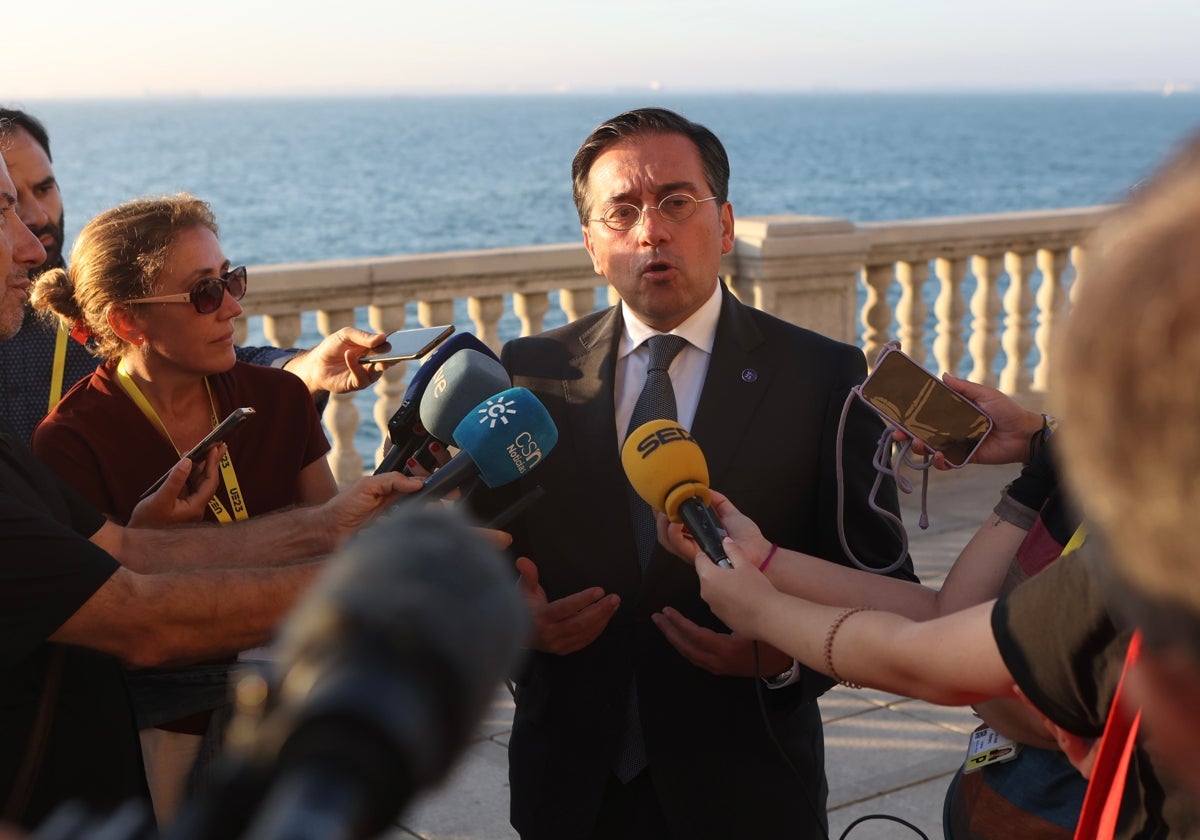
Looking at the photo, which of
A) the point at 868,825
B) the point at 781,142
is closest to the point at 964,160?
the point at 781,142

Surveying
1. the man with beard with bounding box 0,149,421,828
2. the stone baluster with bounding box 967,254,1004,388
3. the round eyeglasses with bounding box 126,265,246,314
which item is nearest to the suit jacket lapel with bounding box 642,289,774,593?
the man with beard with bounding box 0,149,421,828

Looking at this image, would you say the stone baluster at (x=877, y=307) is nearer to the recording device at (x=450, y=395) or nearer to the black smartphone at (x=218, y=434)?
the recording device at (x=450, y=395)

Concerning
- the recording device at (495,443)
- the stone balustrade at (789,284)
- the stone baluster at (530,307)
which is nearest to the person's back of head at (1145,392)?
the recording device at (495,443)

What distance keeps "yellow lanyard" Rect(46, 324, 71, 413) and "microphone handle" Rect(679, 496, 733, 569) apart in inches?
88.7

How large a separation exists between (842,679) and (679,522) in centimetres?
51

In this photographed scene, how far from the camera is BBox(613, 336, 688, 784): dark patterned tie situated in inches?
119

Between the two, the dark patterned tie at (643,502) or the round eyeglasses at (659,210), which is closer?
the dark patterned tie at (643,502)

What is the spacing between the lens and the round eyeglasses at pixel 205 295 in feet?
11.3

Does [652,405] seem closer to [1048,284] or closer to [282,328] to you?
[282,328]

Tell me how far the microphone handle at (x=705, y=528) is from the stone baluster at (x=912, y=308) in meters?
6.57

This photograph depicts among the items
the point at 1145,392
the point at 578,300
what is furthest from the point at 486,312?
the point at 1145,392

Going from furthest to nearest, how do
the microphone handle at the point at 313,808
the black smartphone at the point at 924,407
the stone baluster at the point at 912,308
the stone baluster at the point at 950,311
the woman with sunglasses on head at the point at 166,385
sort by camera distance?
the stone baluster at the point at 950,311, the stone baluster at the point at 912,308, the woman with sunglasses on head at the point at 166,385, the black smartphone at the point at 924,407, the microphone handle at the point at 313,808

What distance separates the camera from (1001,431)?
9.26 feet

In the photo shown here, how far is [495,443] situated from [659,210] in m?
0.98
